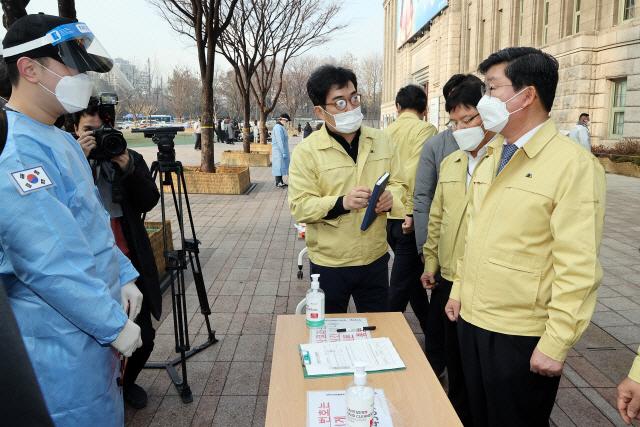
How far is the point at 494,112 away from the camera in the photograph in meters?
1.99

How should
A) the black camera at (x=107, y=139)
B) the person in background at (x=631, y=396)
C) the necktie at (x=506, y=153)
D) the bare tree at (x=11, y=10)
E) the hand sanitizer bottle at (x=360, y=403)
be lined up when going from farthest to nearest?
1. the bare tree at (x=11, y=10)
2. the black camera at (x=107, y=139)
3. the necktie at (x=506, y=153)
4. the person in background at (x=631, y=396)
5. the hand sanitizer bottle at (x=360, y=403)

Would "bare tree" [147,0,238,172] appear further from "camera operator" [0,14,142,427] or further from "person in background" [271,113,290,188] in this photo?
"camera operator" [0,14,142,427]

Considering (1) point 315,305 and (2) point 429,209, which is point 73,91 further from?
(2) point 429,209

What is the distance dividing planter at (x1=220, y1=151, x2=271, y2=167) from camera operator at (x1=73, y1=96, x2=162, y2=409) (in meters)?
14.7

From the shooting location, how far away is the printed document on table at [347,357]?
76.5 inches

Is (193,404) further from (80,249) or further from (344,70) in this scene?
(344,70)

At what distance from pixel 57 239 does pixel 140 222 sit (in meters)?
1.52

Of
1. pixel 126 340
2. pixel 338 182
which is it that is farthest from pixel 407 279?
pixel 126 340

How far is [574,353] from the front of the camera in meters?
3.58

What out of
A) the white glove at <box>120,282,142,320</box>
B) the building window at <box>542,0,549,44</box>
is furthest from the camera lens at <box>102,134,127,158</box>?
the building window at <box>542,0,549,44</box>

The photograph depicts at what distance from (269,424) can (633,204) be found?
10663 millimetres

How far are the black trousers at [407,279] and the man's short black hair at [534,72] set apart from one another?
6.27 feet

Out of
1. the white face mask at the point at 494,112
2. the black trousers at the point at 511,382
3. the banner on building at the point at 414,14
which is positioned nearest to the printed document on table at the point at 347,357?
the black trousers at the point at 511,382

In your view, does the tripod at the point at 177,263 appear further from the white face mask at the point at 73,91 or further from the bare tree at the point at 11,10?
the bare tree at the point at 11,10
